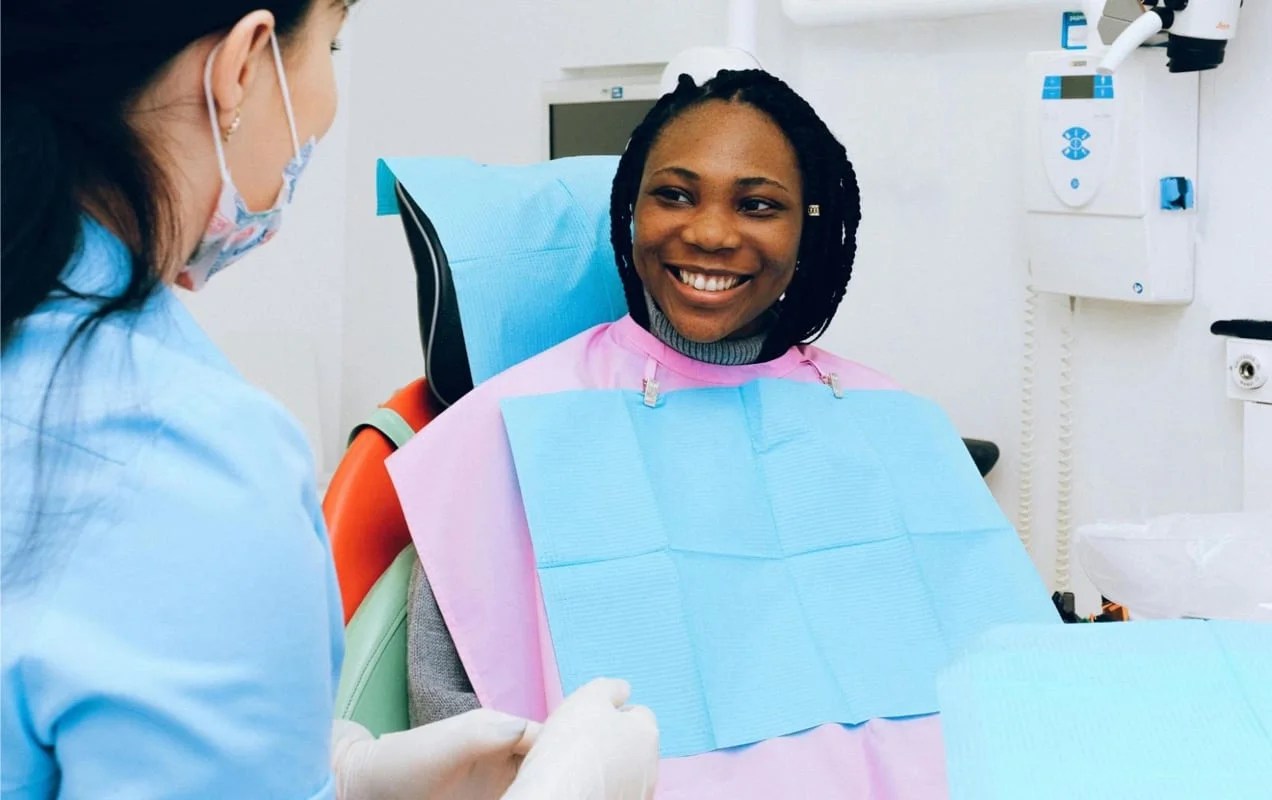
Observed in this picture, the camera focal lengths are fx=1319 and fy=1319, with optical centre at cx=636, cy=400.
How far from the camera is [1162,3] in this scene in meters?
1.99

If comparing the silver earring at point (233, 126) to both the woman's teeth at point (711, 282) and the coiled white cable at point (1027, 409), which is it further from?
the coiled white cable at point (1027, 409)

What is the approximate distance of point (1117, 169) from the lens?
215 cm

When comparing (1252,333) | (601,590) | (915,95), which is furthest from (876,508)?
(915,95)

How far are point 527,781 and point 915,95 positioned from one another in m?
1.90

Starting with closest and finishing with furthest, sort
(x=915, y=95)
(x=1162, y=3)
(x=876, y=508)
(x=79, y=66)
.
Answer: (x=79, y=66) → (x=876, y=508) → (x=1162, y=3) → (x=915, y=95)

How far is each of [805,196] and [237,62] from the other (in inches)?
46.4

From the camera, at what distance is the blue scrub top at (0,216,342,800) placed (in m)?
0.63

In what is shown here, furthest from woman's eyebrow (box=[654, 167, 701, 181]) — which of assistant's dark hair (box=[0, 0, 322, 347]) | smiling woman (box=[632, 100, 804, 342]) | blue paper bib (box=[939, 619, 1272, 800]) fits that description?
assistant's dark hair (box=[0, 0, 322, 347])

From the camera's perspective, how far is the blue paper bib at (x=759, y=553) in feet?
4.99

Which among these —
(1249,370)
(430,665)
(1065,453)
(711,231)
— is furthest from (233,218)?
(1065,453)

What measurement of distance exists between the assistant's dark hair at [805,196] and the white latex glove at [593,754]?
2.68 feet

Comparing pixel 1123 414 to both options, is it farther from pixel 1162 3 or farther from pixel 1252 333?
pixel 1162 3

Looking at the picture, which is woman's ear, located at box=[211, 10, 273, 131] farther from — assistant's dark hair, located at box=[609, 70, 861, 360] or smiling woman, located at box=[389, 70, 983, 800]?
assistant's dark hair, located at box=[609, 70, 861, 360]

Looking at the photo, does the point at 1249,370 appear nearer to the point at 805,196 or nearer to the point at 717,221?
the point at 805,196
